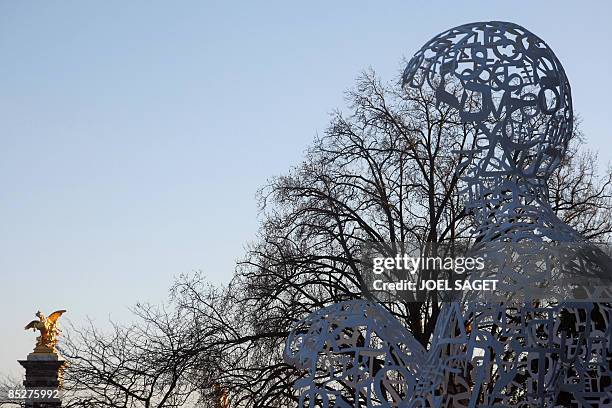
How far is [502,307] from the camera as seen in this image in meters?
5.01

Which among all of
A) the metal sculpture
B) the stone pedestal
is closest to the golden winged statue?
the stone pedestal

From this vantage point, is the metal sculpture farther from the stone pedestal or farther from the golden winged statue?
the golden winged statue

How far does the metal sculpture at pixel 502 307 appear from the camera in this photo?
197 inches

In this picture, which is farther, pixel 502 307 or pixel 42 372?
pixel 42 372

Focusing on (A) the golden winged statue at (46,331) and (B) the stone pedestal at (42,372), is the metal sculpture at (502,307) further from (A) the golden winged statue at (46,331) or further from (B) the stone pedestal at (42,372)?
(A) the golden winged statue at (46,331)

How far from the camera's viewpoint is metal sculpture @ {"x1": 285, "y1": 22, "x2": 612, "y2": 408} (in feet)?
16.4

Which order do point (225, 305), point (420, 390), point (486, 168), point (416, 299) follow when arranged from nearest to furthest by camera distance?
point (420, 390) < point (486, 168) < point (416, 299) < point (225, 305)

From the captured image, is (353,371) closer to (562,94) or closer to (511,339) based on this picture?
(511,339)

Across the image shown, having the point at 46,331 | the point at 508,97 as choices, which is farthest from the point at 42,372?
the point at 508,97

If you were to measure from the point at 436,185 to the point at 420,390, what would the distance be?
7025mm

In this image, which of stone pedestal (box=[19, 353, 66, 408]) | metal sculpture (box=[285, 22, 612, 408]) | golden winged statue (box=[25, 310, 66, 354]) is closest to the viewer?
metal sculpture (box=[285, 22, 612, 408])

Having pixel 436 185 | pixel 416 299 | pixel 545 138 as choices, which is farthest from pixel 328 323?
pixel 436 185

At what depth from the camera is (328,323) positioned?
532 cm

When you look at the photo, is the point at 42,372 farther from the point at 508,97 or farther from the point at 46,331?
the point at 508,97
